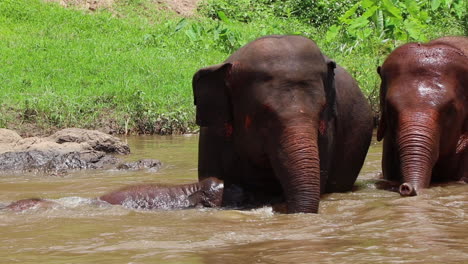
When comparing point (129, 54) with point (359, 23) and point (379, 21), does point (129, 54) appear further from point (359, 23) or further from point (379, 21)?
point (379, 21)

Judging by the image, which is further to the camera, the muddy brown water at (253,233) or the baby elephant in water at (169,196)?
the baby elephant in water at (169,196)

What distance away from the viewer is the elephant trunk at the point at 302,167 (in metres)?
5.83

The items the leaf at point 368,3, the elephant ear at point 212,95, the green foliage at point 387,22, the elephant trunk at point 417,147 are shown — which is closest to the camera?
the elephant ear at point 212,95

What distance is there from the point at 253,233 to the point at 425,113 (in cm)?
237

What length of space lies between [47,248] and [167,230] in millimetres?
795

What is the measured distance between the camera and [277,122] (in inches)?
235

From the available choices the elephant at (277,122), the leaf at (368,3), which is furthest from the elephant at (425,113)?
the leaf at (368,3)

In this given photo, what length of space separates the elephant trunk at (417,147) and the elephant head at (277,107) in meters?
0.65

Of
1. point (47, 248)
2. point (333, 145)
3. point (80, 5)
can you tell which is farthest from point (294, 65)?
point (80, 5)

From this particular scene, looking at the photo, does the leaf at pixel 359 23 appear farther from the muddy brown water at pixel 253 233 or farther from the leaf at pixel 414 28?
the muddy brown water at pixel 253 233

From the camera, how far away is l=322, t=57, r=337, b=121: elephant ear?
20.9ft

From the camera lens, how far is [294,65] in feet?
19.9

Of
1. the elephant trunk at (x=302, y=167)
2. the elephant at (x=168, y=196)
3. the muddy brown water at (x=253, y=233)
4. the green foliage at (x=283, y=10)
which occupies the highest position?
the green foliage at (x=283, y=10)

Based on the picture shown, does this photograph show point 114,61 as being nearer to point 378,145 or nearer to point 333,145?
point 378,145
